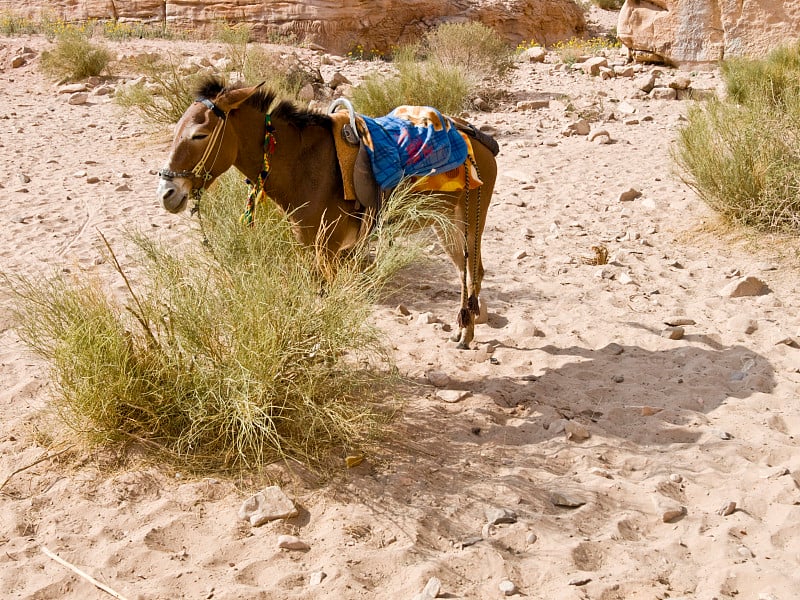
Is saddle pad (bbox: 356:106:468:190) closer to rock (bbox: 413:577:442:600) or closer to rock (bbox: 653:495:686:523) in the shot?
rock (bbox: 653:495:686:523)

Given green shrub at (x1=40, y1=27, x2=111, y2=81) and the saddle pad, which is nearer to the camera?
the saddle pad

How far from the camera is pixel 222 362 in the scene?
11.7ft

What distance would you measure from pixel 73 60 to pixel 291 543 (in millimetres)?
12657

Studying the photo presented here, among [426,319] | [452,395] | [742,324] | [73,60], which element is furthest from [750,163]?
[73,60]

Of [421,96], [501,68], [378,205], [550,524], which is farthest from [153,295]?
[501,68]

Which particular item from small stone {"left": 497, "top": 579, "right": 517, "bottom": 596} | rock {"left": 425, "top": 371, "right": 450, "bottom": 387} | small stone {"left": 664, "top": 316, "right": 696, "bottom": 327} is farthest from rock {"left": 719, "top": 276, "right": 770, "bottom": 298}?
small stone {"left": 497, "top": 579, "right": 517, "bottom": 596}

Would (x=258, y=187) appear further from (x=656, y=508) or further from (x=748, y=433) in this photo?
(x=748, y=433)

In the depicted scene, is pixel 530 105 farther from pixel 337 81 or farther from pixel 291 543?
pixel 291 543

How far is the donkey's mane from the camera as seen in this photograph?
4.05 metres

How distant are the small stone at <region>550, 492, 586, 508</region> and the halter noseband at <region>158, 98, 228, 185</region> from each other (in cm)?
231

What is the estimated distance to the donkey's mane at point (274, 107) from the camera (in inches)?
159

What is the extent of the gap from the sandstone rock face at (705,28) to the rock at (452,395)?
38.0 ft

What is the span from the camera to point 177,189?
3885 mm

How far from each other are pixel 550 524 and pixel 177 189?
2368mm
